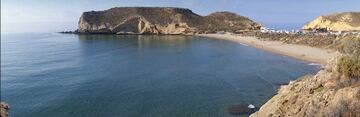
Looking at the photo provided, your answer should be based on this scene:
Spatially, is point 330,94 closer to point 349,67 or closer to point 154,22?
point 349,67

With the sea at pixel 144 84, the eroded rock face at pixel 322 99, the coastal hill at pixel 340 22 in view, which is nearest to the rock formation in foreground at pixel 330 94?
the eroded rock face at pixel 322 99

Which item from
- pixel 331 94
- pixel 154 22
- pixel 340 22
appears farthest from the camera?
pixel 154 22

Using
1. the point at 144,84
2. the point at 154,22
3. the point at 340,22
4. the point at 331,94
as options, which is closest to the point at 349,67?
the point at 331,94

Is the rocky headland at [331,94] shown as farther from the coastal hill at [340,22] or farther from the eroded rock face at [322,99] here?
the coastal hill at [340,22]

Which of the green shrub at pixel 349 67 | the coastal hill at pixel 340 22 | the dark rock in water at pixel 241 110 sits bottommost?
the dark rock in water at pixel 241 110

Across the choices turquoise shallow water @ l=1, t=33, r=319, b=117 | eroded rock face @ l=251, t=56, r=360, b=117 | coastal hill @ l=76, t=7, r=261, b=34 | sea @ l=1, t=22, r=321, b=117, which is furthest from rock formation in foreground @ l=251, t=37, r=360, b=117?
coastal hill @ l=76, t=7, r=261, b=34

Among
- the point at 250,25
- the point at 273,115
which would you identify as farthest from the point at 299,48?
the point at 250,25

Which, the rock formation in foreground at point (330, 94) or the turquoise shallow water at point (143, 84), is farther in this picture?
the turquoise shallow water at point (143, 84)
